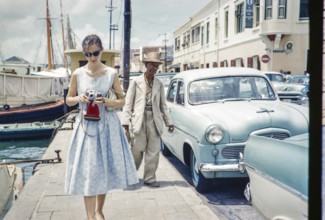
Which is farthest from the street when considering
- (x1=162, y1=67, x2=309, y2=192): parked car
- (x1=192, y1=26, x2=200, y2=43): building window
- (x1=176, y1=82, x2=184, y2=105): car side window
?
(x1=192, y1=26, x2=200, y2=43): building window

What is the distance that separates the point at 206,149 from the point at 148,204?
3.13 feet

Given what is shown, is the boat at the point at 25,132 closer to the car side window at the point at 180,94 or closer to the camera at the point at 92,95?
the car side window at the point at 180,94

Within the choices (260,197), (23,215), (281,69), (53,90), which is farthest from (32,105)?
(260,197)

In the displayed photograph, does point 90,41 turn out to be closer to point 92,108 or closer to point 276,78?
point 92,108

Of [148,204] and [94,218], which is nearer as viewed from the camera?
[94,218]

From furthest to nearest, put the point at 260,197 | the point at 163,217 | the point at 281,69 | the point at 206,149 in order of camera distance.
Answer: the point at 281,69 → the point at 206,149 → the point at 163,217 → the point at 260,197

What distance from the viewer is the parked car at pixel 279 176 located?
198cm

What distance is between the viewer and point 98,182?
10.6 feet

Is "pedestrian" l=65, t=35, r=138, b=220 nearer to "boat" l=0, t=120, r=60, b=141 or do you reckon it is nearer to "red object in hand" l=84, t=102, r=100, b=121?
"red object in hand" l=84, t=102, r=100, b=121

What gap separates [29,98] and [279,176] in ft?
60.8

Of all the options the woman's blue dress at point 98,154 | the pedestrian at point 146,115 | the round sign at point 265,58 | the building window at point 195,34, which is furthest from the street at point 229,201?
the building window at point 195,34

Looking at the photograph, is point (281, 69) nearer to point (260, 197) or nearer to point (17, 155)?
point (17, 155)

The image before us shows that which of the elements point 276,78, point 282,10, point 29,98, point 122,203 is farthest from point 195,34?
point 122,203

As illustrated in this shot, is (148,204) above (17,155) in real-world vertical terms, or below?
above
